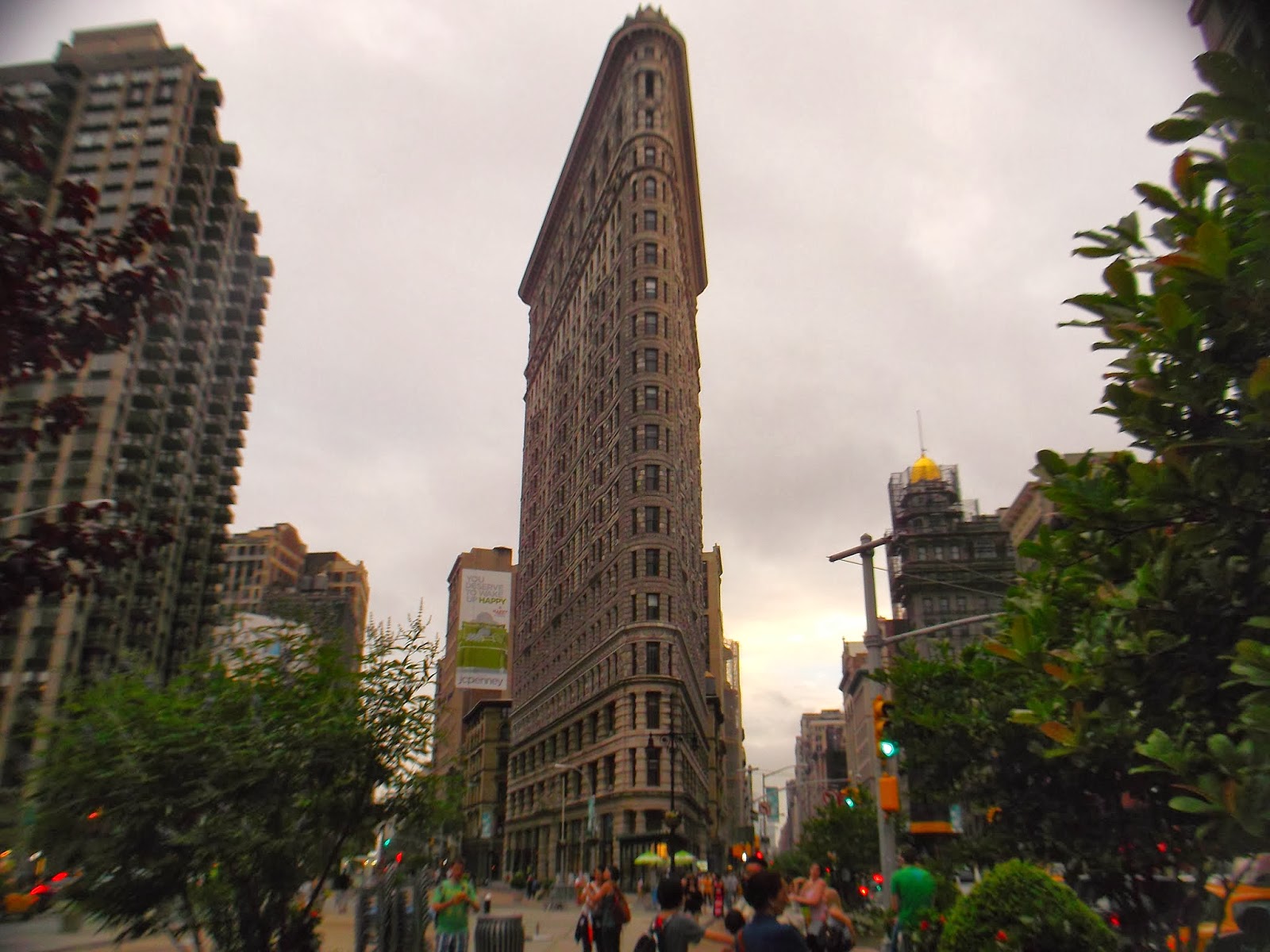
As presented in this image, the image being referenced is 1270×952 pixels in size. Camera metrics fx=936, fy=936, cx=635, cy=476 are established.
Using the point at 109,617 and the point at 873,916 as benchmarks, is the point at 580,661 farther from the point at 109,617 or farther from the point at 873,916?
the point at 873,916

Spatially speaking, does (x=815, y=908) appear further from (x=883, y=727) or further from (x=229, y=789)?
(x=229, y=789)

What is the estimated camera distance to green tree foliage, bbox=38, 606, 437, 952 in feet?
33.7

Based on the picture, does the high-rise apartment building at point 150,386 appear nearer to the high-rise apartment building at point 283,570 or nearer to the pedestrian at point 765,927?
the high-rise apartment building at point 283,570

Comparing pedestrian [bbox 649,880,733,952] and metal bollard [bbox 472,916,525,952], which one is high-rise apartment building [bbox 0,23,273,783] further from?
pedestrian [bbox 649,880,733,952]

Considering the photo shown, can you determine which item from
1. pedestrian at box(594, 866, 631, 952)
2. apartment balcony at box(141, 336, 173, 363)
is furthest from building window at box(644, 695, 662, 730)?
apartment balcony at box(141, 336, 173, 363)

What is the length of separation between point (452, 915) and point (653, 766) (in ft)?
162

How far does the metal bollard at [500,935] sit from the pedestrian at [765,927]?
9.49 m

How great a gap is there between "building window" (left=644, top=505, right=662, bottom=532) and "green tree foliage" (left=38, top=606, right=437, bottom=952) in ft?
179

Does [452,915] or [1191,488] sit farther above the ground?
[1191,488]

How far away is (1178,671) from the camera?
6930 millimetres

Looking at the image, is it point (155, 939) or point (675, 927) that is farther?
point (155, 939)

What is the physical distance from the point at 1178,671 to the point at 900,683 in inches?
564

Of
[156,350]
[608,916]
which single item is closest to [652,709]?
[608,916]

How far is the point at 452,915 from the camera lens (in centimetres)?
1481
